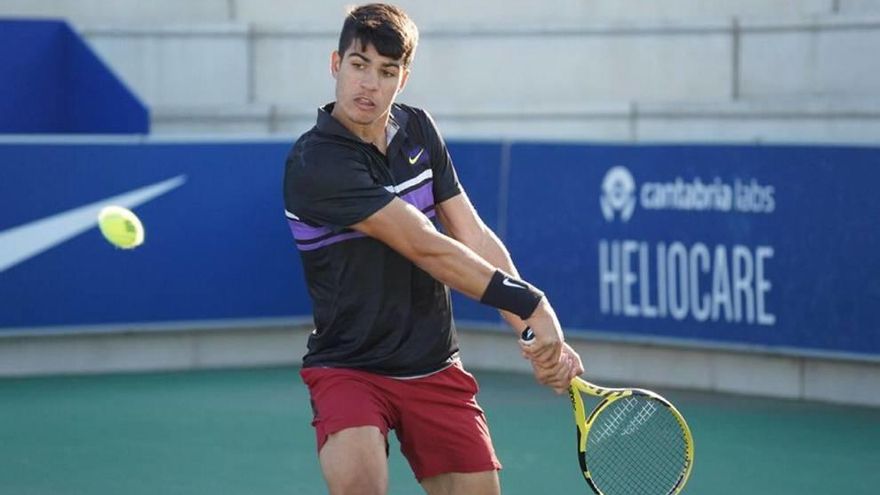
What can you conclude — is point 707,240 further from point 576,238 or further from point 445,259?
point 445,259

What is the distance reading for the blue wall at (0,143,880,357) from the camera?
34.9 feet

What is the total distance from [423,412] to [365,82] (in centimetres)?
105

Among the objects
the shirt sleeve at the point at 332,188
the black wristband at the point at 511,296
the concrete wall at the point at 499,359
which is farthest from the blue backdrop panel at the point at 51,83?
the black wristband at the point at 511,296

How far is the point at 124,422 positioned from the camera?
10320mm

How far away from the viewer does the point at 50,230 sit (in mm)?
11898

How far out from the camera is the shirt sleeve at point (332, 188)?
5246 mm

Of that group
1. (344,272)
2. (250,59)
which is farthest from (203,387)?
(344,272)

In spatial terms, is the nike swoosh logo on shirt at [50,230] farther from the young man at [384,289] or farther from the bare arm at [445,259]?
the bare arm at [445,259]

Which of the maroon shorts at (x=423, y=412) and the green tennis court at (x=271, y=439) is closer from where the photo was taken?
the maroon shorts at (x=423, y=412)

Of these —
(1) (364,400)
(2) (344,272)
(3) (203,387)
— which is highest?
(2) (344,272)

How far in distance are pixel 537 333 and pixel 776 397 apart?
616 cm

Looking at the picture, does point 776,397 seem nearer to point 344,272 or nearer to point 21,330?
point 21,330

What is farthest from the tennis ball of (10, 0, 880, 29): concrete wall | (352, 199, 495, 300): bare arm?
(10, 0, 880, 29): concrete wall

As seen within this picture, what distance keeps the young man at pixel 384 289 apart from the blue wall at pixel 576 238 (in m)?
5.48
